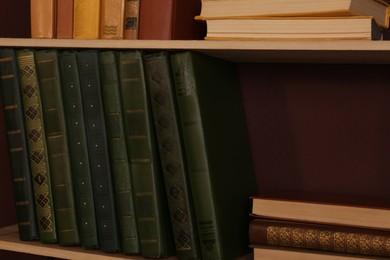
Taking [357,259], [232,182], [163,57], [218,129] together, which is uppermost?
[163,57]

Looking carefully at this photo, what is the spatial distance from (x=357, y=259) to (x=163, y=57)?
19.6 inches

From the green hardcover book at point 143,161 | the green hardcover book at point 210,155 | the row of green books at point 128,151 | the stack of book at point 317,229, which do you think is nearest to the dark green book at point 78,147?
the row of green books at point 128,151

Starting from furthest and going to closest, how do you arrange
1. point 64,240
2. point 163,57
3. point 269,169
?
point 269,169, point 64,240, point 163,57

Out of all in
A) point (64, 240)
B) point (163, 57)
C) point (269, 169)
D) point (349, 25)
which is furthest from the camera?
point (269, 169)

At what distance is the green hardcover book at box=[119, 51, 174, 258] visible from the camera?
1453mm

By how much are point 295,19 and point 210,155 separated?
291mm

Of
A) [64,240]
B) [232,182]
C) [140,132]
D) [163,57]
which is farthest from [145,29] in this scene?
[64,240]

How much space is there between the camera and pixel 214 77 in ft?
4.97

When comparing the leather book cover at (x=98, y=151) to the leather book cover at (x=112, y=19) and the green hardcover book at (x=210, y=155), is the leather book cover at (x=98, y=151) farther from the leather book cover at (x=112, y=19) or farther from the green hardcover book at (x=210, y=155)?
the green hardcover book at (x=210, y=155)

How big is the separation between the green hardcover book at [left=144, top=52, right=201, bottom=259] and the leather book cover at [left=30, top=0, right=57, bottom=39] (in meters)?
0.24

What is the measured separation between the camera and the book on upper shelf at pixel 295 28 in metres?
1.31

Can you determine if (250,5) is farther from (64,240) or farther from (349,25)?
(64,240)

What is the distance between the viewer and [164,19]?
1472 mm

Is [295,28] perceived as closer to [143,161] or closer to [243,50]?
[243,50]
